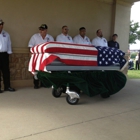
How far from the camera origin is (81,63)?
3670mm

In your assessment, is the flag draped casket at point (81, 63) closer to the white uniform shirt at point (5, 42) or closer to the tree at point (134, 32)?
the white uniform shirt at point (5, 42)

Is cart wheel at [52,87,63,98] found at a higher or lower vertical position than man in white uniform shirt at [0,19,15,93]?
lower

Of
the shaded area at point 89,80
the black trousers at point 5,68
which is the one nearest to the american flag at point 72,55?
the shaded area at point 89,80

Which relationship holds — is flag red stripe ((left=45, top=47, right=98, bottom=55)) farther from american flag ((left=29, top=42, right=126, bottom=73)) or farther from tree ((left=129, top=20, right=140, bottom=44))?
tree ((left=129, top=20, right=140, bottom=44))

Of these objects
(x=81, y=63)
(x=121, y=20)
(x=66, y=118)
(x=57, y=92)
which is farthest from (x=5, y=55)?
(x=121, y=20)

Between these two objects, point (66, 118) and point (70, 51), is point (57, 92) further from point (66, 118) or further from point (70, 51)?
point (66, 118)

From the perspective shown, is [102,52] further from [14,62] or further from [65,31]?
[14,62]

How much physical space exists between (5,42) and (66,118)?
2627 mm

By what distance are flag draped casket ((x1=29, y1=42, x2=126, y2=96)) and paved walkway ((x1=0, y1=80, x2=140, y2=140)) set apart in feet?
1.21

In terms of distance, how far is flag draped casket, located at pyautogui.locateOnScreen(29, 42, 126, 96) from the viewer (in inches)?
136

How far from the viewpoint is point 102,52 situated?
390 centimetres

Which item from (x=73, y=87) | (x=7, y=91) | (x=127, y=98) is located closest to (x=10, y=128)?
(x=73, y=87)

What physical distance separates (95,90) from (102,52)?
0.81 meters

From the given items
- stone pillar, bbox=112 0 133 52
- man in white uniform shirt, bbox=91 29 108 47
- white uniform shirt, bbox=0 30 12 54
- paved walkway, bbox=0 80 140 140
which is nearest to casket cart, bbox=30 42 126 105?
paved walkway, bbox=0 80 140 140
